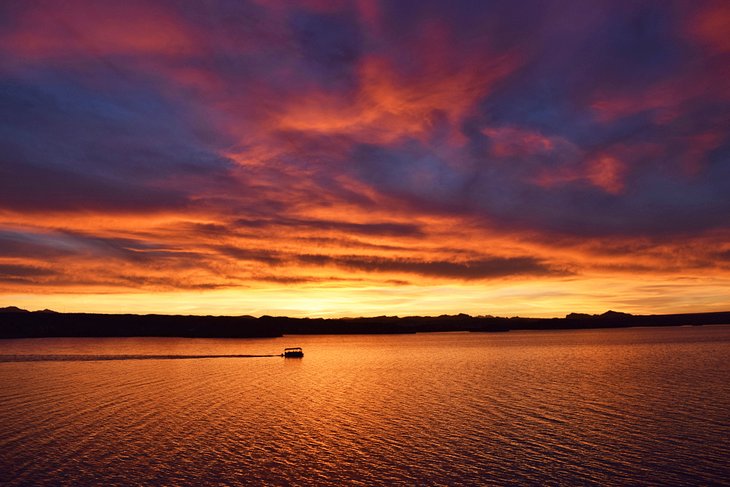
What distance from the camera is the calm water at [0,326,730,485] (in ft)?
123

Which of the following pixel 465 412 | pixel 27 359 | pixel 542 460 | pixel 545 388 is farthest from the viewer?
pixel 27 359

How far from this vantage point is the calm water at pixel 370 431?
37.6 m

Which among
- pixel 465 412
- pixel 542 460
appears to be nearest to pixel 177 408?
pixel 465 412

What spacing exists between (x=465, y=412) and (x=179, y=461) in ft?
115

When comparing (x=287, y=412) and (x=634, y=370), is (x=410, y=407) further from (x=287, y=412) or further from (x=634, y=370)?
(x=634, y=370)

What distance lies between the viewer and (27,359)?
14562cm

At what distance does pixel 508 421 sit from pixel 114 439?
41.1m

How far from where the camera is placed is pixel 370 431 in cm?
5272

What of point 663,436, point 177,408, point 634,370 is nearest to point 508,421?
point 663,436

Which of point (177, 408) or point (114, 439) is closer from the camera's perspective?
point (114, 439)

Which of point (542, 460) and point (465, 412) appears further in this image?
point (465, 412)

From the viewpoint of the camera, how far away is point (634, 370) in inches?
4259

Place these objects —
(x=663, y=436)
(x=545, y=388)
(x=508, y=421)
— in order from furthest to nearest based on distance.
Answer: (x=545, y=388), (x=508, y=421), (x=663, y=436)

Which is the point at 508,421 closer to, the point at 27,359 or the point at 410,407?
the point at 410,407
